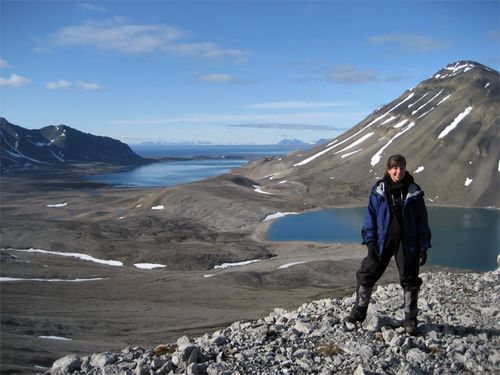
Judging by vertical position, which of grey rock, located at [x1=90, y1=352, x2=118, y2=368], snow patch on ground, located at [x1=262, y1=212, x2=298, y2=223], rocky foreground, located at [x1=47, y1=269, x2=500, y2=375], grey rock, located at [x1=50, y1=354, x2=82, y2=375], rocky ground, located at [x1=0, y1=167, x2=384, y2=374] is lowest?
rocky ground, located at [x1=0, y1=167, x2=384, y2=374]

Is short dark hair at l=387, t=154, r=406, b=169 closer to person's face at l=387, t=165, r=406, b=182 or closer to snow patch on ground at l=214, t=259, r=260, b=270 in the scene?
person's face at l=387, t=165, r=406, b=182

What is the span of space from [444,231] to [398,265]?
1917 inches

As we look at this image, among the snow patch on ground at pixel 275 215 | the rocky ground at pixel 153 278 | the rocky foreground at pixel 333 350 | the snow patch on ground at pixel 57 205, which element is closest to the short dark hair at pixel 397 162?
the rocky foreground at pixel 333 350

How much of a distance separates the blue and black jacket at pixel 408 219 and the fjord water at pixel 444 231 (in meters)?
32.4

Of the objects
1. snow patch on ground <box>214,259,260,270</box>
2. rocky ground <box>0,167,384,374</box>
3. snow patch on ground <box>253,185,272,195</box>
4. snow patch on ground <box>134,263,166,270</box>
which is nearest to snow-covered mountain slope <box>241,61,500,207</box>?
snow patch on ground <box>253,185,272,195</box>

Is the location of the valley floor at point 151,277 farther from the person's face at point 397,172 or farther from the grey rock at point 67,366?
the person's face at point 397,172

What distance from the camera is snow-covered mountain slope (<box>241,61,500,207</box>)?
260 feet

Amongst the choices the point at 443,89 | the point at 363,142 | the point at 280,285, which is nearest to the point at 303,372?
the point at 280,285

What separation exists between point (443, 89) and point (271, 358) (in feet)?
391

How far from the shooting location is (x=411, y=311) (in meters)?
8.19

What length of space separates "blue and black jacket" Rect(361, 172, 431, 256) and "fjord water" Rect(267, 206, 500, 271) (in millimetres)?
32407

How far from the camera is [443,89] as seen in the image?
114500 millimetres

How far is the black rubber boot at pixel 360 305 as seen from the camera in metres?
8.52

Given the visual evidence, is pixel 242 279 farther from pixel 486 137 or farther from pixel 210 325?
pixel 486 137
